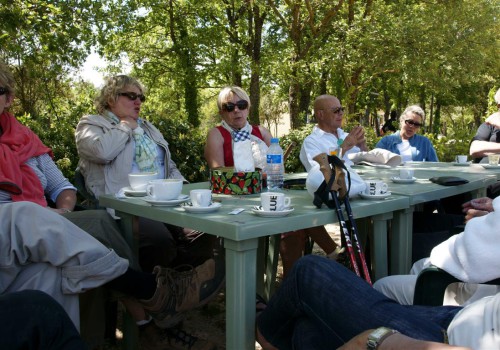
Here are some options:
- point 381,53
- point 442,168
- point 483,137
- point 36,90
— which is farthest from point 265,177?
point 36,90

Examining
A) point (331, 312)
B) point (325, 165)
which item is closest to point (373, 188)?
point (325, 165)

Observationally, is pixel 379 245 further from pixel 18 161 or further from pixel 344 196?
pixel 18 161

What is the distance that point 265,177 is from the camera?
120 inches

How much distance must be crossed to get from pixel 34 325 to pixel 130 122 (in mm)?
2183

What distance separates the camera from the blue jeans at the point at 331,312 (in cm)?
149

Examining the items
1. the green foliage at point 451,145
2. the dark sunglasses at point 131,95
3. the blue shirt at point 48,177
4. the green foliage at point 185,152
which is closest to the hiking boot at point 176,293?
the blue shirt at point 48,177

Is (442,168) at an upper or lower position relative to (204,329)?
upper

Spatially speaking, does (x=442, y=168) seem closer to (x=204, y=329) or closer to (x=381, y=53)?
(x=204, y=329)

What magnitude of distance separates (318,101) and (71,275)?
2.88 metres

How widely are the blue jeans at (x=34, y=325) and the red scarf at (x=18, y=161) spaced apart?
47.0 inches

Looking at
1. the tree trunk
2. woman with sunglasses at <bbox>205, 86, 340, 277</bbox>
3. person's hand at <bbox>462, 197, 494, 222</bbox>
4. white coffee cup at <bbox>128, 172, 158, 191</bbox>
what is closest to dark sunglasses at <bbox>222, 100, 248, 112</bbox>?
woman with sunglasses at <bbox>205, 86, 340, 277</bbox>

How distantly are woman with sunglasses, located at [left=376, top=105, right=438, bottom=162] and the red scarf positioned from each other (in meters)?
3.70

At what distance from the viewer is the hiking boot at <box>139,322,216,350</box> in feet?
8.21

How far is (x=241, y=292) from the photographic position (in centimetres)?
185
